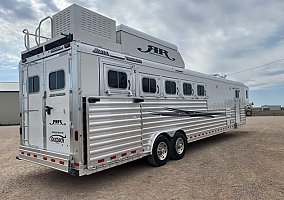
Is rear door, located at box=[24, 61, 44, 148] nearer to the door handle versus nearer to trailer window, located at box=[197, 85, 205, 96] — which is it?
the door handle

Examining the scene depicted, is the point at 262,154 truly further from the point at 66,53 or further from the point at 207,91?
the point at 66,53

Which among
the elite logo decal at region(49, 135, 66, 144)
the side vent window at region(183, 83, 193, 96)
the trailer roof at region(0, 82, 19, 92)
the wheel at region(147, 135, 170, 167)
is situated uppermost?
the trailer roof at region(0, 82, 19, 92)

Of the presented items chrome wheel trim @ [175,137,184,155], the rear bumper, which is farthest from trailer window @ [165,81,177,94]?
the rear bumper

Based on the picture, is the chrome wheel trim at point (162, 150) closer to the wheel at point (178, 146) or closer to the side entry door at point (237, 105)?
the wheel at point (178, 146)

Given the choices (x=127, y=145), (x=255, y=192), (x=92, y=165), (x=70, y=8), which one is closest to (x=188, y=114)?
(x=127, y=145)

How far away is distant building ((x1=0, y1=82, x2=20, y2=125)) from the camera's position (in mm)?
27062

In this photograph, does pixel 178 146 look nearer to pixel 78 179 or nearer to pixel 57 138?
pixel 78 179

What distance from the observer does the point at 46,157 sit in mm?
5121

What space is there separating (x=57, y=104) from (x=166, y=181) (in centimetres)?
275

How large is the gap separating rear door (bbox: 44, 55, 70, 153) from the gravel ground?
94cm

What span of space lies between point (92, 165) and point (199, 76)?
17.9 feet

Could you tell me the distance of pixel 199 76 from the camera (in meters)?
8.83

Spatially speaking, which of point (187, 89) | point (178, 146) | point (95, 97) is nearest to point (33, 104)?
point (95, 97)

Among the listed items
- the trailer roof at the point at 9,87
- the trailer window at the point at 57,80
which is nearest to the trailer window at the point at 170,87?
the trailer window at the point at 57,80
